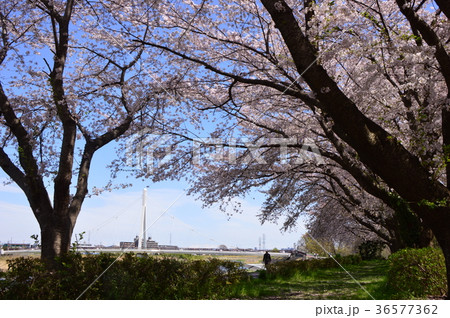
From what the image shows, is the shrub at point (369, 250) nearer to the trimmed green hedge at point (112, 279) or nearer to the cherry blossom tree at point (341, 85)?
the cherry blossom tree at point (341, 85)

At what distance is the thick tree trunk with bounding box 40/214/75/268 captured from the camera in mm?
8438

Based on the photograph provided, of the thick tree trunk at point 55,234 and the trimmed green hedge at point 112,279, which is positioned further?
the thick tree trunk at point 55,234

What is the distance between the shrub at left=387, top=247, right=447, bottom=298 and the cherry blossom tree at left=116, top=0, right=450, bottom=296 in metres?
1.19

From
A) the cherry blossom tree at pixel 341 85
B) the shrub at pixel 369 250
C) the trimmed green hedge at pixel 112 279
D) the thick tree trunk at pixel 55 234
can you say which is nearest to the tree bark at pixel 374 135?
the cherry blossom tree at pixel 341 85

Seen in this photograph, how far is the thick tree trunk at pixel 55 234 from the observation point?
844 cm

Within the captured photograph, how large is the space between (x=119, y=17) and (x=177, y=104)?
2.49 meters

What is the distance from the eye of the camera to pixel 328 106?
554cm

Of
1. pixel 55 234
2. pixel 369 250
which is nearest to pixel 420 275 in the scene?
pixel 55 234

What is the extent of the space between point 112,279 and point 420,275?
590 cm

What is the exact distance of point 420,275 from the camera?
8.10 metres

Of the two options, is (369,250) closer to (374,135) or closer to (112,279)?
(112,279)

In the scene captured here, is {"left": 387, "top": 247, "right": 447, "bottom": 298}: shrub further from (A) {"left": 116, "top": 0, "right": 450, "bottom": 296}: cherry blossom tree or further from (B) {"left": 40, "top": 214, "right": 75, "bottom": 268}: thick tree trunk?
(B) {"left": 40, "top": 214, "right": 75, "bottom": 268}: thick tree trunk

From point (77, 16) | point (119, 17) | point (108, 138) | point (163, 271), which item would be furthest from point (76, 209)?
point (77, 16)

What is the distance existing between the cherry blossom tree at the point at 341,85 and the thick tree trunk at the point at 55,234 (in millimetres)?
3809
